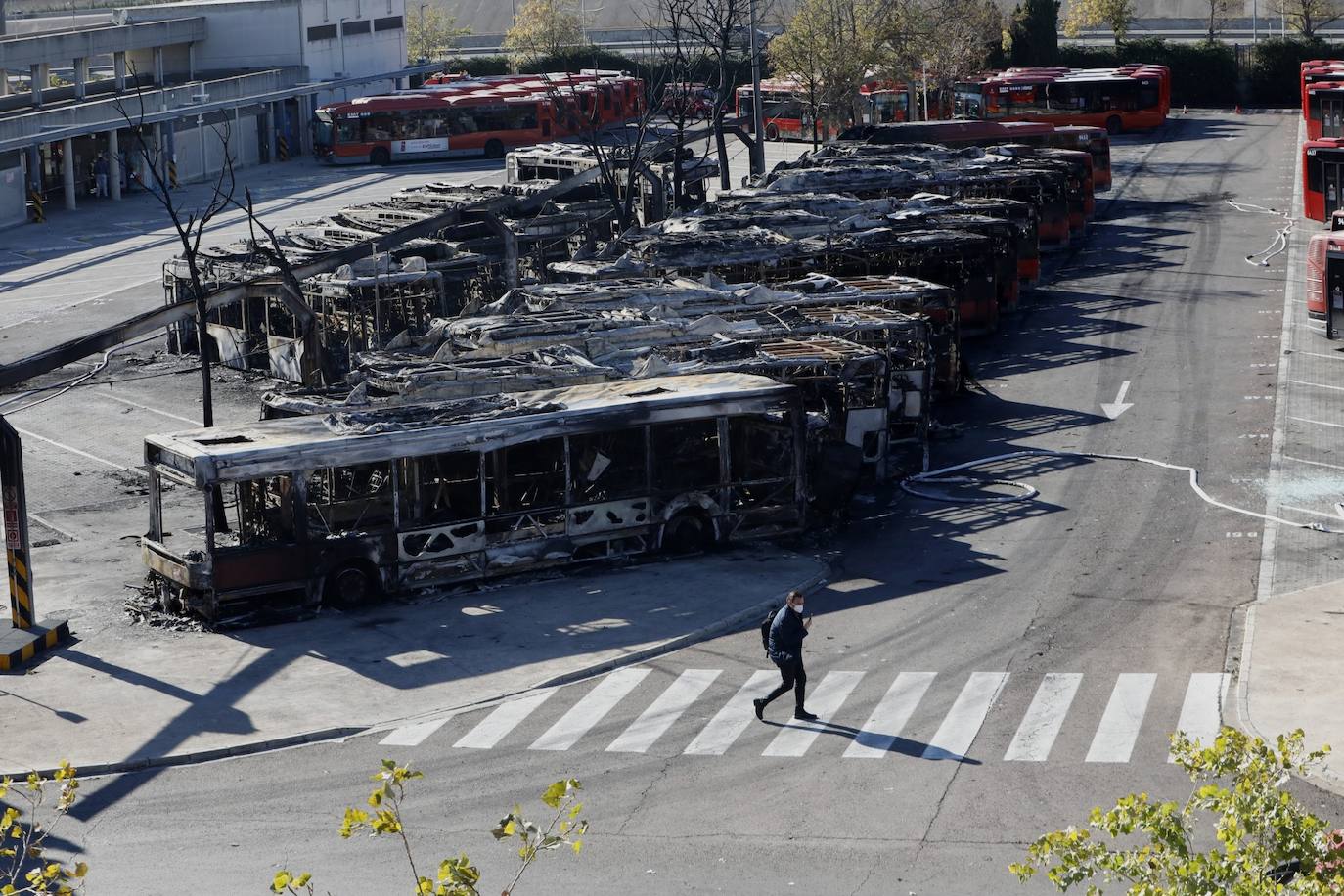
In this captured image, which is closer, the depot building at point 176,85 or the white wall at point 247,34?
the depot building at point 176,85

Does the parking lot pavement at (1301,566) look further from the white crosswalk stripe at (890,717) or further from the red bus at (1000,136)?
the red bus at (1000,136)

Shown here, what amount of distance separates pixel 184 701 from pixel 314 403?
6.53 meters

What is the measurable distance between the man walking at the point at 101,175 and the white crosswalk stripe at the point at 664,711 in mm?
57087

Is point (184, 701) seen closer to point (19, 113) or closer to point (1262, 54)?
point (19, 113)

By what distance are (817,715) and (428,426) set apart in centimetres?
737

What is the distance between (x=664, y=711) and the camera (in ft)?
64.5

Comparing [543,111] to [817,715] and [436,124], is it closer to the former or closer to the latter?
[436,124]

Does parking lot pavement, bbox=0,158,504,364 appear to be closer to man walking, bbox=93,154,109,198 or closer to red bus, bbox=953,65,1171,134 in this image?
man walking, bbox=93,154,109,198

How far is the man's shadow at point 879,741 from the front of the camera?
18.1m

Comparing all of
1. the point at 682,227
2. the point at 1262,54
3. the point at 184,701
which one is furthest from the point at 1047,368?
the point at 1262,54

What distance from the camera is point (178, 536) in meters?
25.7

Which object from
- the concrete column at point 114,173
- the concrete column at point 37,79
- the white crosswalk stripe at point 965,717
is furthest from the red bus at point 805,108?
the white crosswalk stripe at point 965,717

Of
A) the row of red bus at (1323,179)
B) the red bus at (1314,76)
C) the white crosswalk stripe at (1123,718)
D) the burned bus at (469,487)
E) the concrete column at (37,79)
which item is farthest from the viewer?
the concrete column at (37,79)

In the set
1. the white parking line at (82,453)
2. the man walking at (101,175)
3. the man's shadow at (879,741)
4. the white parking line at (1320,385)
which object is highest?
the man walking at (101,175)
